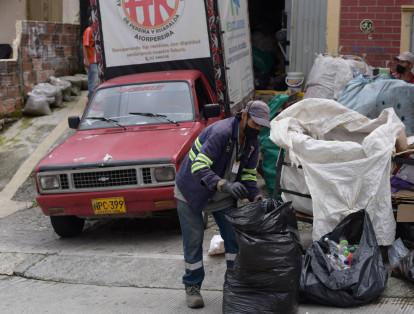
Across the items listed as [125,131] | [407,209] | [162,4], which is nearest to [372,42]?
[162,4]

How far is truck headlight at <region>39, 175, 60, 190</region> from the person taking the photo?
729 centimetres

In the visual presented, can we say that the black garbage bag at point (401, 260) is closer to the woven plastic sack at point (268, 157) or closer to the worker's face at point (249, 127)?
the worker's face at point (249, 127)

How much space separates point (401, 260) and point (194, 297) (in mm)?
1658

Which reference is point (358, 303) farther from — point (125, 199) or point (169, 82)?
point (169, 82)

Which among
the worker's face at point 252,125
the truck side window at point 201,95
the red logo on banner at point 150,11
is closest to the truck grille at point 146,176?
the truck side window at point 201,95

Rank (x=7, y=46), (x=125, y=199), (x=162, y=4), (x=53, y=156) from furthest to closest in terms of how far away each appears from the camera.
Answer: (x=7, y=46)
(x=162, y=4)
(x=53, y=156)
(x=125, y=199)

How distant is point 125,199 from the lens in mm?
7043

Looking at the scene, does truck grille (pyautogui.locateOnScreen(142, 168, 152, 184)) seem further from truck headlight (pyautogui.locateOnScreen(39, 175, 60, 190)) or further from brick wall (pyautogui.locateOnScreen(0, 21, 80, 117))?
brick wall (pyautogui.locateOnScreen(0, 21, 80, 117))

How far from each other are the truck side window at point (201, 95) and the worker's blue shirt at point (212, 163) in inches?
120

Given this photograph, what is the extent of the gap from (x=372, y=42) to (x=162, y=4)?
326 cm

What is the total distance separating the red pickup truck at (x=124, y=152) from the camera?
7.04 meters

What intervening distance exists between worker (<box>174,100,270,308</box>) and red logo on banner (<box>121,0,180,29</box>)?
4.83 metres

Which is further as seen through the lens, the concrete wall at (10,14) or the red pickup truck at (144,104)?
the concrete wall at (10,14)

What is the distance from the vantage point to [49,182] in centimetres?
733
